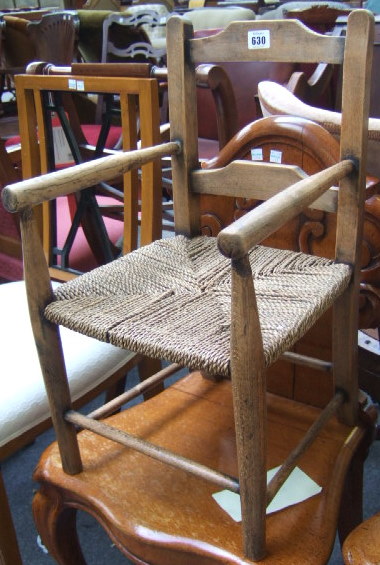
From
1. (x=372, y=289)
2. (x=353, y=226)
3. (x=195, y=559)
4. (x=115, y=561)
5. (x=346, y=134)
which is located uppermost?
(x=346, y=134)

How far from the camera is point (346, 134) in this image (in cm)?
76

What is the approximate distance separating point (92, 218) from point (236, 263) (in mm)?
739

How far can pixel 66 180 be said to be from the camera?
0.71m

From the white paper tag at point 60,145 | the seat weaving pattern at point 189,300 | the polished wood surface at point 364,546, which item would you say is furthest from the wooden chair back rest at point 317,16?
the polished wood surface at point 364,546

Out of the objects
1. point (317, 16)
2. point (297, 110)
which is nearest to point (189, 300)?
point (297, 110)

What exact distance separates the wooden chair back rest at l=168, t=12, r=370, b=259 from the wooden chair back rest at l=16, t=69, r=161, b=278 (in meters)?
0.09

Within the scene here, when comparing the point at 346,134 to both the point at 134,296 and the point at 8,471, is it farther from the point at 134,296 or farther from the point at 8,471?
the point at 8,471

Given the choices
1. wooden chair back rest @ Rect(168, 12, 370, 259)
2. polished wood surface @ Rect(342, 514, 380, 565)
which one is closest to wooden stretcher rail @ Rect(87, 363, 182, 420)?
wooden chair back rest @ Rect(168, 12, 370, 259)

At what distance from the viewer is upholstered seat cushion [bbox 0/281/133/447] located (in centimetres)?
83

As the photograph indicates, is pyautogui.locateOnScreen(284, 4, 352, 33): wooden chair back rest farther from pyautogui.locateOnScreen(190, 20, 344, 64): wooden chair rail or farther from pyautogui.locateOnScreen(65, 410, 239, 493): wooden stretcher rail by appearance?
pyautogui.locateOnScreen(65, 410, 239, 493): wooden stretcher rail

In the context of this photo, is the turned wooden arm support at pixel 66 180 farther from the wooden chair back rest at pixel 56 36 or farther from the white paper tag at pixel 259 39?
the wooden chair back rest at pixel 56 36

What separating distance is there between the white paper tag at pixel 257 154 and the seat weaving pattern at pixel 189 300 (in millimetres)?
135

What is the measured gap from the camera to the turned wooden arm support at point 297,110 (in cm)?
84

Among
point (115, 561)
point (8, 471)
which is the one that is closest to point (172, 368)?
point (115, 561)
